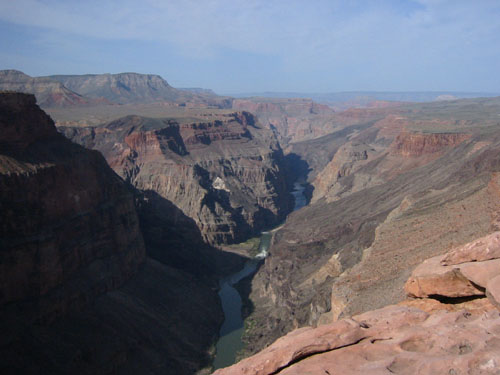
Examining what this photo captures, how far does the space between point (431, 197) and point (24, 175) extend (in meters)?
45.5

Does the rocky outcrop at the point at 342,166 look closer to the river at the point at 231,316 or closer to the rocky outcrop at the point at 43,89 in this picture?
the river at the point at 231,316

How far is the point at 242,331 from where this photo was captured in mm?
50750

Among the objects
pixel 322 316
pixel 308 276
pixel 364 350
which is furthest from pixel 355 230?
pixel 364 350

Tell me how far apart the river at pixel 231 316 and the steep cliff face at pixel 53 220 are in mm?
13177

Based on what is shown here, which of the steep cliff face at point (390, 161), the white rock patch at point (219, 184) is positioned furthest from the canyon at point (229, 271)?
the white rock patch at point (219, 184)

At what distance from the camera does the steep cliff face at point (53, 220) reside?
3634 cm

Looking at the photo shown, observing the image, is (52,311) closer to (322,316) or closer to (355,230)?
(322,316)

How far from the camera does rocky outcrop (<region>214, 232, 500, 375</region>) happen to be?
12.3 meters

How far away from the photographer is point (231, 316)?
181 ft

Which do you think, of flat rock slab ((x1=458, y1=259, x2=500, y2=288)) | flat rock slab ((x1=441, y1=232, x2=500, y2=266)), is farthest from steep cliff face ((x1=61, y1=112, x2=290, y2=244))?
flat rock slab ((x1=458, y1=259, x2=500, y2=288))

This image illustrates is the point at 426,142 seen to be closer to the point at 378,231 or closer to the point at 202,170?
the point at 202,170

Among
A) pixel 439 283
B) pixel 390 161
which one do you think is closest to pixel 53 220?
pixel 439 283

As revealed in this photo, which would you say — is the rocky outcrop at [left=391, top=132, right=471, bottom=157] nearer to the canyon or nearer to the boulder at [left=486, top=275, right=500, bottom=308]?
the canyon

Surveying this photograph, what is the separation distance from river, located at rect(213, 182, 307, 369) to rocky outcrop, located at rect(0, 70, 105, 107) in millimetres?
120959
